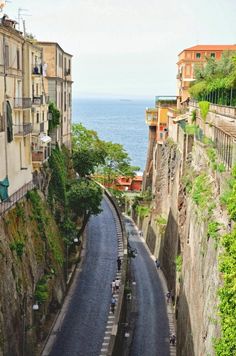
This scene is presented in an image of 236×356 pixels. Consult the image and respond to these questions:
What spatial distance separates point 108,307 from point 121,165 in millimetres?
37050

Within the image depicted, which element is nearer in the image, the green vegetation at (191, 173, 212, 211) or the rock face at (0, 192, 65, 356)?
the rock face at (0, 192, 65, 356)

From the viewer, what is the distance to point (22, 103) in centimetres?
3058

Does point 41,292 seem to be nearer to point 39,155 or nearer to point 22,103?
point 39,155

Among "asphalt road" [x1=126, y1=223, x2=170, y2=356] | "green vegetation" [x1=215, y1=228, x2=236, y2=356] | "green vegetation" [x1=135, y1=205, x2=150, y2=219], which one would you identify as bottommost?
"asphalt road" [x1=126, y1=223, x2=170, y2=356]

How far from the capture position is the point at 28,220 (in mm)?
29328

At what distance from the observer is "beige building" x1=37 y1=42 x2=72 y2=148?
4369 cm

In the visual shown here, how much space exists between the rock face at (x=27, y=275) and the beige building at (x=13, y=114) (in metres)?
1.98

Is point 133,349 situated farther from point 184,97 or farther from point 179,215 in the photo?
point 184,97

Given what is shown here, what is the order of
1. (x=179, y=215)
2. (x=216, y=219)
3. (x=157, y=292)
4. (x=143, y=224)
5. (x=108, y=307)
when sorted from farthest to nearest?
(x=143, y=224) < (x=157, y=292) < (x=179, y=215) < (x=108, y=307) < (x=216, y=219)

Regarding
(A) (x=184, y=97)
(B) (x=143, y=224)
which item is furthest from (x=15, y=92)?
(A) (x=184, y=97)

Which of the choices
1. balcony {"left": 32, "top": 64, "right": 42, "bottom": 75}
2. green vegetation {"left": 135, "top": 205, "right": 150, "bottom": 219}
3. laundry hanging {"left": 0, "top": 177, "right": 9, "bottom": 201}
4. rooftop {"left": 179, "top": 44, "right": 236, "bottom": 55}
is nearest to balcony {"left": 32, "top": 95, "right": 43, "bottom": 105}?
balcony {"left": 32, "top": 64, "right": 42, "bottom": 75}

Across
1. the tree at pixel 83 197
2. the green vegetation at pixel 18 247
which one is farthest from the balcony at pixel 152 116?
the green vegetation at pixel 18 247

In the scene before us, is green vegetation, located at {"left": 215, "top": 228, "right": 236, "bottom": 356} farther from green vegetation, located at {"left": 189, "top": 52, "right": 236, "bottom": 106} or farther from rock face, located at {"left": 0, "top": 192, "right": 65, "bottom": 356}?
green vegetation, located at {"left": 189, "top": 52, "right": 236, "bottom": 106}

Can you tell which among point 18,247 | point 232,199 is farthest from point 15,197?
point 232,199
